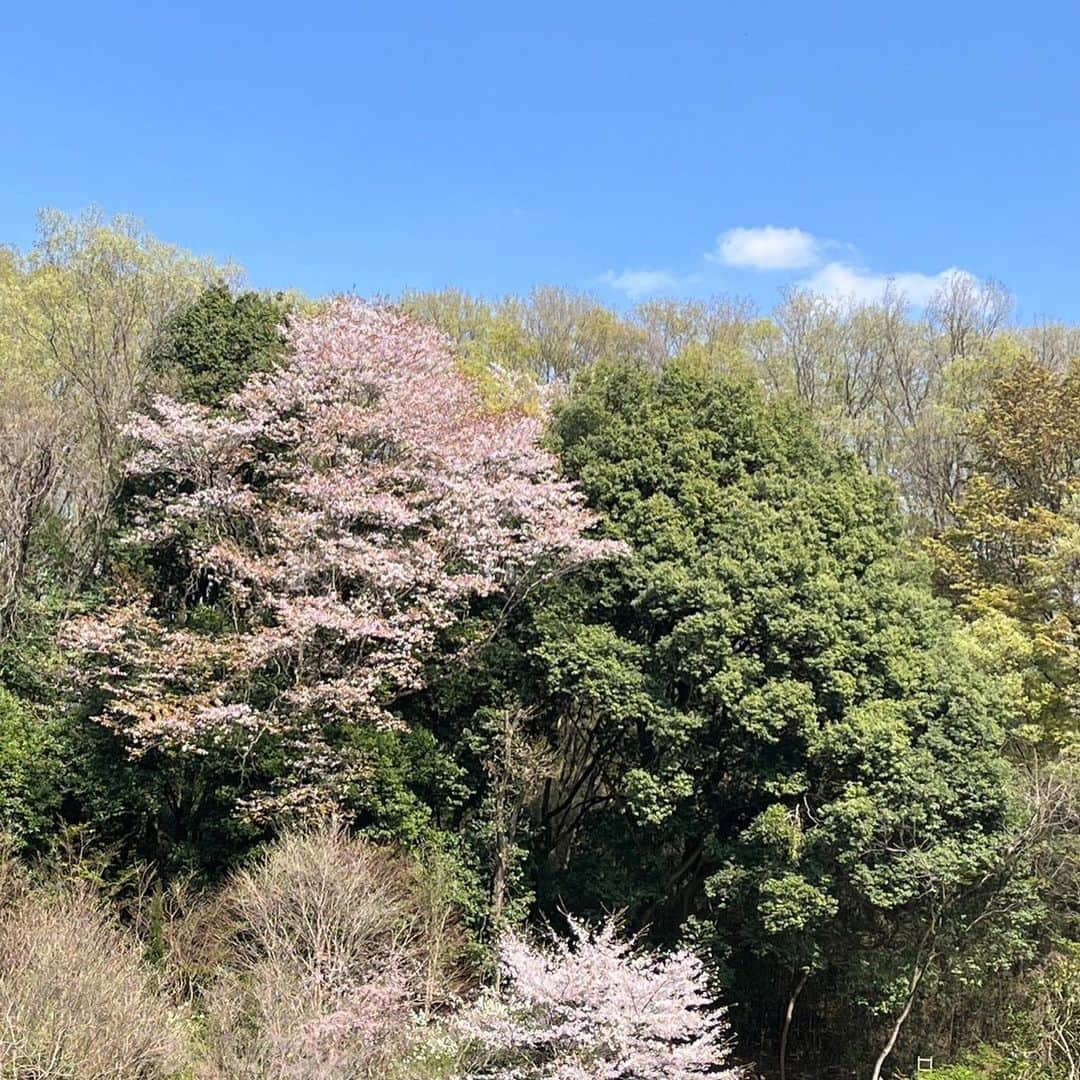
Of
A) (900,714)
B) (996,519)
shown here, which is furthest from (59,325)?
(996,519)

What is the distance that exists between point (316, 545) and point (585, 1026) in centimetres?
638

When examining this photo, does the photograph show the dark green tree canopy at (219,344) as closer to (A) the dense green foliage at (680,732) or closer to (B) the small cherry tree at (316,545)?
(A) the dense green foliage at (680,732)

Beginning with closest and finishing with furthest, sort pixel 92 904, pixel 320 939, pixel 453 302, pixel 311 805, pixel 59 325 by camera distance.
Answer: pixel 320 939, pixel 92 904, pixel 311 805, pixel 59 325, pixel 453 302

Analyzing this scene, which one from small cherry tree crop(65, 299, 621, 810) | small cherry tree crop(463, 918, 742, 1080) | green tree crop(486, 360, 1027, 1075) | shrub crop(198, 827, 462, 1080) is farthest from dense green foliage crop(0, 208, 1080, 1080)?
small cherry tree crop(463, 918, 742, 1080)

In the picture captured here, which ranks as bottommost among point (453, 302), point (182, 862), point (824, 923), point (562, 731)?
point (182, 862)

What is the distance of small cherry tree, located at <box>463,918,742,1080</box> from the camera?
7.73m

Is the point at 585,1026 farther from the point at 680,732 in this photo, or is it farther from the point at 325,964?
the point at 680,732

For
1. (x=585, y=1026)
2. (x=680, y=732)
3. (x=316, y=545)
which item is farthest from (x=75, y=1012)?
(x=680, y=732)

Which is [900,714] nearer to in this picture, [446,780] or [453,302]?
[446,780]

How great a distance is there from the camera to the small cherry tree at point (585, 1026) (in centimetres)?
773

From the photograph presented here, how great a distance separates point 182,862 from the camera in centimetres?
1129

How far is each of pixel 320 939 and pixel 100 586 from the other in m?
7.38

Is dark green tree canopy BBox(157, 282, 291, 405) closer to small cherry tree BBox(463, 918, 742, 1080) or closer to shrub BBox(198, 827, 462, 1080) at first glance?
shrub BBox(198, 827, 462, 1080)

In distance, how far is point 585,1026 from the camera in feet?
25.8
